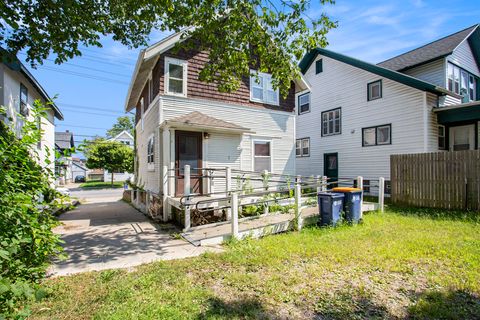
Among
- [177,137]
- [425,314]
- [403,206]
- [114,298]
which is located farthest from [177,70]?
[403,206]

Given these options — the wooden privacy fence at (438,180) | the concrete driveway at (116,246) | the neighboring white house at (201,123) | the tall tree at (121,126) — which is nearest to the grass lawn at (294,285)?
the concrete driveway at (116,246)

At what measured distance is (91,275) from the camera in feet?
13.6

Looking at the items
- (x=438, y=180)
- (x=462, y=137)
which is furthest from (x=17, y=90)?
(x=462, y=137)

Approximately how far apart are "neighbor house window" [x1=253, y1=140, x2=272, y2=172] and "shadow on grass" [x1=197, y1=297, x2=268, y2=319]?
7634 mm

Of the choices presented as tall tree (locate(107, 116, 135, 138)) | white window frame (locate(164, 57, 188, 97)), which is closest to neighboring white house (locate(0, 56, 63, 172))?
white window frame (locate(164, 57, 188, 97))

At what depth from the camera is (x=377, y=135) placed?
45.4ft

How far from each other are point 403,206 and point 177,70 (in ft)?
33.7

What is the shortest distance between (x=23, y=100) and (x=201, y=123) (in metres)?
8.64

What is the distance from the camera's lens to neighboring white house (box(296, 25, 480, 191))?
1196 cm

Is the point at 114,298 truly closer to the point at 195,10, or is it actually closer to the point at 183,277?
the point at 183,277

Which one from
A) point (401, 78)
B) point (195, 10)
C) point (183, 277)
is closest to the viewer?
point (183, 277)

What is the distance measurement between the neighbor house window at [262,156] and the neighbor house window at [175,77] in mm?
3698

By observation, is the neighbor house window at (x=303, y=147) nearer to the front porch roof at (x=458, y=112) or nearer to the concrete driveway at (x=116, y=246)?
the front porch roof at (x=458, y=112)

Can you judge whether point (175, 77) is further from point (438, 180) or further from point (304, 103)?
point (304, 103)
